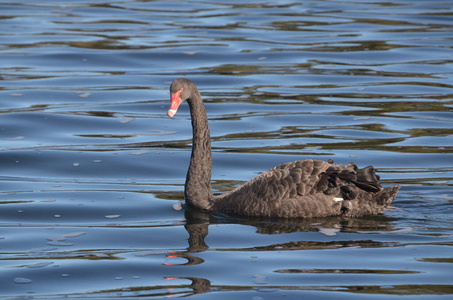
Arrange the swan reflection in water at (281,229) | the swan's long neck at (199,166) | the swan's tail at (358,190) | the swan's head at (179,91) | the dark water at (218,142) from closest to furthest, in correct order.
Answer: the dark water at (218,142), the swan reflection in water at (281,229), the swan's tail at (358,190), the swan's head at (179,91), the swan's long neck at (199,166)

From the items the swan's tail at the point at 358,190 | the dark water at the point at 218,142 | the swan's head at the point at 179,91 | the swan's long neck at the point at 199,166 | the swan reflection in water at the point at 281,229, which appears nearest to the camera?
the dark water at the point at 218,142

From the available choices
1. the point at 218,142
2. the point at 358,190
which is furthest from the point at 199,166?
the point at 218,142

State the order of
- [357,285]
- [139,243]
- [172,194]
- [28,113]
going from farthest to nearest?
[28,113]
[172,194]
[139,243]
[357,285]

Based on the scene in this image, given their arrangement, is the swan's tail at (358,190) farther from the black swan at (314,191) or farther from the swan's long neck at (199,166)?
the swan's long neck at (199,166)

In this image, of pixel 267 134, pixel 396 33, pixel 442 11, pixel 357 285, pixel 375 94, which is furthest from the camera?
pixel 442 11

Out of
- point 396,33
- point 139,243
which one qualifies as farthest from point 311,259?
point 396,33

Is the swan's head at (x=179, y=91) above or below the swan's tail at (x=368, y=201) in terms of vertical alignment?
above

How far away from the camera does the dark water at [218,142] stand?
726 cm

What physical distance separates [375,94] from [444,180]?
5.82m

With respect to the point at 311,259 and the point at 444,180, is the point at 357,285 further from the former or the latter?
the point at 444,180

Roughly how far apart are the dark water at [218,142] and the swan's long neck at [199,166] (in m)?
0.21

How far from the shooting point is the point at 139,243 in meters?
8.25

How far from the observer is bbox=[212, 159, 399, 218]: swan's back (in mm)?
8758

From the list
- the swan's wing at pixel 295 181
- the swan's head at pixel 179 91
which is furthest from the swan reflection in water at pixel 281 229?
the swan's head at pixel 179 91
